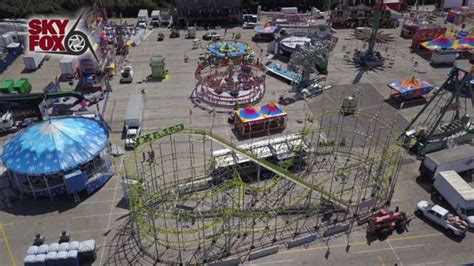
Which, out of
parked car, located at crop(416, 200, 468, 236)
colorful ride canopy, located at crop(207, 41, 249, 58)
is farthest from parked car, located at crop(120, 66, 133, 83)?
parked car, located at crop(416, 200, 468, 236)

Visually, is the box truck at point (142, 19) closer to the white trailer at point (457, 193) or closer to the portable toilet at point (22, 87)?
the portable toilet at point (22, 87)

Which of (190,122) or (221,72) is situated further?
(221,72)

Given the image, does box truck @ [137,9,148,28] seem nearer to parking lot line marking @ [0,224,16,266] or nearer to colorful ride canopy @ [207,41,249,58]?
colorful ride canopy @ [207,41,249,58]

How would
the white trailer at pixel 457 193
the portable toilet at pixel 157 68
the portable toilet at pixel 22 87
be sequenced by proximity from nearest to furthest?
1. the white trailer at pixel 457 193
2. the portable toilet at pixel 22 87
3. the portable toilet at pixel 157 68

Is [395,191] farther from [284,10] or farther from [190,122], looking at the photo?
[284,10]

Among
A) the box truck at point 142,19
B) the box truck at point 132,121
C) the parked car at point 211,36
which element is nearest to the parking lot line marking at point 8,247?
the box truck at point 132,121

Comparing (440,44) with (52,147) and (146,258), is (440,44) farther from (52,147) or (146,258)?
(52,147)

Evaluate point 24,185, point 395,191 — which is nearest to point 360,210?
point 395,191
